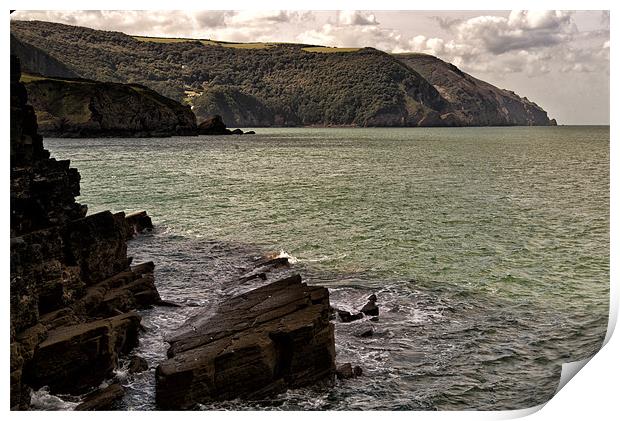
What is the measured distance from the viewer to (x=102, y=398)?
14.1 meters

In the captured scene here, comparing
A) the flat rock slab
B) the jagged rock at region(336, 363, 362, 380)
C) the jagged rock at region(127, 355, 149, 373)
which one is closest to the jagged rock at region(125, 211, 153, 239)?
the flat rock slab

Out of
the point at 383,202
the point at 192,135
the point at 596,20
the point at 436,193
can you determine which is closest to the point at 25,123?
the point at 596,20

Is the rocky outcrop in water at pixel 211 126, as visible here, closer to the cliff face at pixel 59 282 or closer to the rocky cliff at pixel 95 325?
the cliff face at pixel 59 282

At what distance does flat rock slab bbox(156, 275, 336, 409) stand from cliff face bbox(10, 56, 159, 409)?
2.04 m

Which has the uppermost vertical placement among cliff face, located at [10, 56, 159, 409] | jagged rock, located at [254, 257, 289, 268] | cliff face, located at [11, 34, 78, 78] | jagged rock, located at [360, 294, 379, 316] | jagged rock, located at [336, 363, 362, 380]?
cliff face, located at [11, 34, 78, 78]

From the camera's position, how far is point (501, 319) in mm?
21016

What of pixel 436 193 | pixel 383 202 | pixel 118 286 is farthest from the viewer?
pixel 436 193

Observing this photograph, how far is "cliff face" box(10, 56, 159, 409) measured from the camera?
14234 mm

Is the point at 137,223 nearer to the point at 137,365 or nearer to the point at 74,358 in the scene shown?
the point at 137,365

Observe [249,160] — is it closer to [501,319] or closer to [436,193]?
[436,193]

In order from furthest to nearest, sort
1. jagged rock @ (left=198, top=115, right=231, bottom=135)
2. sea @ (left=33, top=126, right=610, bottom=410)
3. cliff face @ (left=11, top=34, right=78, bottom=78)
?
jagged rock @ (left=198, top=115, right=231, bottom=135), cliff face @ (left=11, top=34, right=78, bottom=78), sea @ (left=33, top=126, right=610, bottom=410)

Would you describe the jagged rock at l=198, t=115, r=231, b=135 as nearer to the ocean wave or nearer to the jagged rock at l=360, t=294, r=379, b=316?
the jagged rock at l=360, t=294, r=379, b=316

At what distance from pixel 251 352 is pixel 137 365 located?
3.14 metres
